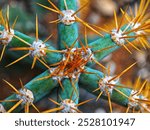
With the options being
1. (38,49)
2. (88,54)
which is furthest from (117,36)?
(38,49)

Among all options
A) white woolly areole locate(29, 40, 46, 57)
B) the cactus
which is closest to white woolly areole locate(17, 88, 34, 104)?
the cactus

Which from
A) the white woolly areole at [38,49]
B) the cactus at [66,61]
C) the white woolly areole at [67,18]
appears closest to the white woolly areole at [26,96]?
the cactus at [66,61]

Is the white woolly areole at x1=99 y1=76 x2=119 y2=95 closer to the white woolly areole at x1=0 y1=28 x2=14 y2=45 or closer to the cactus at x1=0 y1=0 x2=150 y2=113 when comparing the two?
the cactus at x1=0 y1=0 x2=150 y2=113

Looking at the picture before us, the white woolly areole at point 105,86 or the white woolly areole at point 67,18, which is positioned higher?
the white woolly areole at point 67,18

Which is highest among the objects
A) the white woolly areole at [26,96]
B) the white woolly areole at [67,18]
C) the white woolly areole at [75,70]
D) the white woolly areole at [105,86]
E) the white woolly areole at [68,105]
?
the white woolly areole at [67,18]

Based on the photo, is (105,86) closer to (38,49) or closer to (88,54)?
(88,54)

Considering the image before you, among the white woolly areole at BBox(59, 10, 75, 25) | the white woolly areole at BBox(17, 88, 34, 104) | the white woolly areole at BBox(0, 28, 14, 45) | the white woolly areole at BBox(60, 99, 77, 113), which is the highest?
the white woolly areole at BBox(59, 10, 75, 25)

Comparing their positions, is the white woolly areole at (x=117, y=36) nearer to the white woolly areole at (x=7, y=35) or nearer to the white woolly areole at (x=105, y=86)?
the white woolly areole at (x=105, y=86)

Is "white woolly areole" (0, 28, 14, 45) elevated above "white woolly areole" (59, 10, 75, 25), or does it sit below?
below
